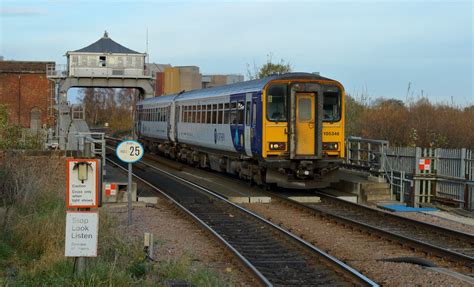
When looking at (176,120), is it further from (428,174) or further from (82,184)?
(82,184)

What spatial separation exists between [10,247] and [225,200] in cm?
713

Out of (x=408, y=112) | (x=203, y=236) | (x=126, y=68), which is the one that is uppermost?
(x=126, y=68)

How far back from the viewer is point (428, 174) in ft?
→ 60.8

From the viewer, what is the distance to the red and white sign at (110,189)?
17000mm

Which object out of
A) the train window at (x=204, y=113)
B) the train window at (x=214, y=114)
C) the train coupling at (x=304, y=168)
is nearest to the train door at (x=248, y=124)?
the train coupling at (x=304, y=168)

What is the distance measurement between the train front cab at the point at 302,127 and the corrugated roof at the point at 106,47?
37.6 m

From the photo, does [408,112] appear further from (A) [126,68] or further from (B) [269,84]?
(A) [126,68]

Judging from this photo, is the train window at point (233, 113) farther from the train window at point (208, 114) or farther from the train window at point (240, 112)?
the train window at point (208, 114)

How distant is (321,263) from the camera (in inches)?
402

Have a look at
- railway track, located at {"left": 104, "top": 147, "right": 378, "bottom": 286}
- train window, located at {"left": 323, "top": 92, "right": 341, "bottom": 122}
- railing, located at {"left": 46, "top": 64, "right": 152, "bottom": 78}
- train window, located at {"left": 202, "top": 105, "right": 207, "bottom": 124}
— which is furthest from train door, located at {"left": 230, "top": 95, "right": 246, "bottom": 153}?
railing, located at {"left": 46, "top": 64, "right": 152, "bottom": 78}

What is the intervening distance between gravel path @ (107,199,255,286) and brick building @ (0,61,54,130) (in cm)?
4657

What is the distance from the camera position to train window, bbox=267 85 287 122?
59.6 ft

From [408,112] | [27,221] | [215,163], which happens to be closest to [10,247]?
[27,221]

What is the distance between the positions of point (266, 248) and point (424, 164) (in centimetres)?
828
